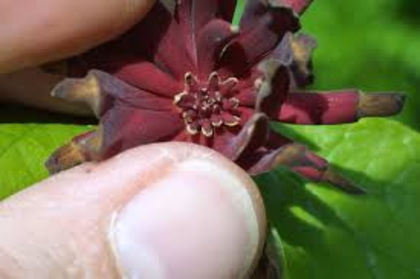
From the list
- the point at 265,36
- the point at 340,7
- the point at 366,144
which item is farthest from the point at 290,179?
the point at 340,7

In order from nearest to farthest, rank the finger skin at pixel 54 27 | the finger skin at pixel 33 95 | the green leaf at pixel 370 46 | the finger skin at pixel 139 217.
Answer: the finger skin at pixel 139 217 → the finger skin at pixel 54 27 → the finger skin at pixel 33 95 → the green leaf at pixel 370 46

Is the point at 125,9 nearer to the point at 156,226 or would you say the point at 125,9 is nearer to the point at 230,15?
the point at 230,15

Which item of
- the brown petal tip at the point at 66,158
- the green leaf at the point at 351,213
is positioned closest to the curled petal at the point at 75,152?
the brown petal tip at the point at 66,158

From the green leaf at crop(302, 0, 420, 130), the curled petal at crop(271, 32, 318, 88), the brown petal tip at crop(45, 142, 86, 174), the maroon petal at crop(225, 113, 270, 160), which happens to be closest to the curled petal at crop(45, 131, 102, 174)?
the brown petal tip at crop(45, 142, 86, 174)

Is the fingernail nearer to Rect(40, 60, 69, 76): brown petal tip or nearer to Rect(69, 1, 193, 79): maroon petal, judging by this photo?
Rect(69, 1, 193, 79): maroon petal

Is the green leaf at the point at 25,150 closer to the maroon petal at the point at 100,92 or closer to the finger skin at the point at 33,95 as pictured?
the finger skin at the point at 33,95
